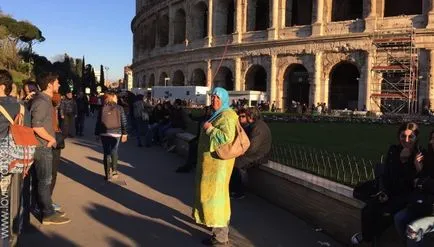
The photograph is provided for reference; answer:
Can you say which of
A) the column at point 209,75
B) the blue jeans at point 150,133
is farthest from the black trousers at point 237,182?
the column at point 209,75

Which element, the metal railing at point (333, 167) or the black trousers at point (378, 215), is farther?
the metal railing at point (333, 167)

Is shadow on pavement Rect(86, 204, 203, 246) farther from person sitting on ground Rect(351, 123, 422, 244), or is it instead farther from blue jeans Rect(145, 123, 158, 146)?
blue jeans Rect(145, 123, 158, 146)

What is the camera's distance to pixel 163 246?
5520 millimetres

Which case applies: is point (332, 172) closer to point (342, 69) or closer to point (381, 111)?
point (381, 111)

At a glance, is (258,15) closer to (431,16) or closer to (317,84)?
(317,84)

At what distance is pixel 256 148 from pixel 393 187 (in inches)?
129

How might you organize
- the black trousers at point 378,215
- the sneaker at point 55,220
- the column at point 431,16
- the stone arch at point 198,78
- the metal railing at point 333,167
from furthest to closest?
the stone arch at point 198,78 → the column at point 431,16 → the metal railing at point 333,167 → the sneaker at point 55,220 → the black trousers at point 378,215

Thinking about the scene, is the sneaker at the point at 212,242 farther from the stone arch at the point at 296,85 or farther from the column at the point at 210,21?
the column at the point at 210,21

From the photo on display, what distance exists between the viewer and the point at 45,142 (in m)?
5.88

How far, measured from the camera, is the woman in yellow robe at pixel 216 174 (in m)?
5.48

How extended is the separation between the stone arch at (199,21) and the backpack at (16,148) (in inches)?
1674

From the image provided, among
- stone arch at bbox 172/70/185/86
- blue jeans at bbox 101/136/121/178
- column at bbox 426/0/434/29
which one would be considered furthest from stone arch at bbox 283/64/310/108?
blue jeans at bbox 101/136/121/178

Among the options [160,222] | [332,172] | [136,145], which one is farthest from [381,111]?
[160,222]

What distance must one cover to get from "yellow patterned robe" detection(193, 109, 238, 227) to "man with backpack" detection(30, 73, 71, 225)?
1822mm
